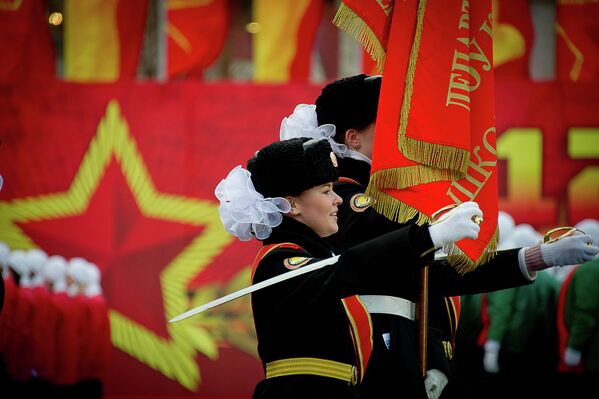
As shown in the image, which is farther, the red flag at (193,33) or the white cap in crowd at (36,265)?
the red flag at (193,33)

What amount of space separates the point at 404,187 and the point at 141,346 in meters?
7.27

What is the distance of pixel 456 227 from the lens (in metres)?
3.26

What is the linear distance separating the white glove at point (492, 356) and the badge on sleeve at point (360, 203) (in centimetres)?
479

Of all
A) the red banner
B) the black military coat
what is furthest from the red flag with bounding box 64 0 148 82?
the black military coat

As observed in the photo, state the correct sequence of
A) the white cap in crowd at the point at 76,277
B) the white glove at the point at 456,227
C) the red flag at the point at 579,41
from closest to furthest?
the white glove at the point at 456,227 < the white cap in crowd at the point at 76,277 < the red flag at the point at 579,41

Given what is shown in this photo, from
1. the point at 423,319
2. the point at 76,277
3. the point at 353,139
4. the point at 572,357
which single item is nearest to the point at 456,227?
the point at 423,319

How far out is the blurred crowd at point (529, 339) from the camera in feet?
27.8

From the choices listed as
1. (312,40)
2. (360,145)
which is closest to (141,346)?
(312,40)

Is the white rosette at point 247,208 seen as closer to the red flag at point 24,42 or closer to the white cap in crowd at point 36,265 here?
the white cap in crowd at point 36,265

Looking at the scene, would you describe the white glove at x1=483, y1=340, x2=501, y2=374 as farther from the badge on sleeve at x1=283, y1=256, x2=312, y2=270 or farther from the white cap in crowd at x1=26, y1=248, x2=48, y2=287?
the badge on sleeve at x1=283, y1=256, x2=312, y2=270

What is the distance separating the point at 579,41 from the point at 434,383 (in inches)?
309

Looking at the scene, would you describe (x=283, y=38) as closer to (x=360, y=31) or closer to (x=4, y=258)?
(x=4, y=258)

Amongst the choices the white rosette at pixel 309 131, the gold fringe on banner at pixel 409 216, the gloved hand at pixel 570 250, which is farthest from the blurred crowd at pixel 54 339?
the gloved hand at pixel 570 250

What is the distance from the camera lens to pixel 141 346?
1092cm
